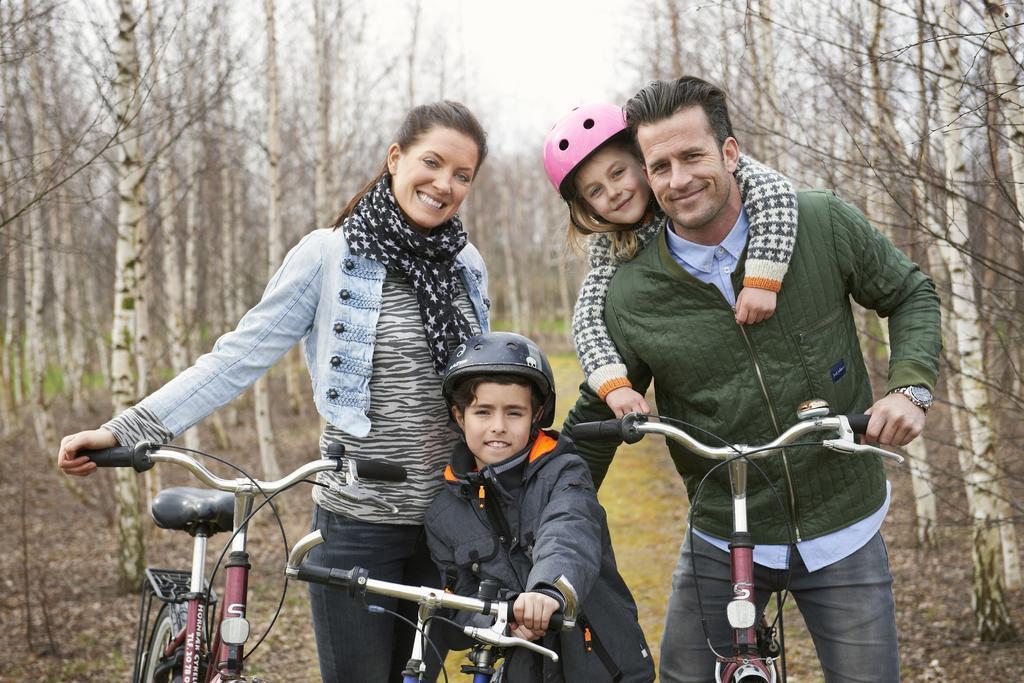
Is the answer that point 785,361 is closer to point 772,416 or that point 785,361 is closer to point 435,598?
point 772,416

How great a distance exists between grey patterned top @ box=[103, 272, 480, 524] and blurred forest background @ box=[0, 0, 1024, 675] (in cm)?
88

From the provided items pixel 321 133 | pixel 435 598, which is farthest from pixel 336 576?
pixel 321 133

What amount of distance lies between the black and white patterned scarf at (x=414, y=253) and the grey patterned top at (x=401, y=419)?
46 mm

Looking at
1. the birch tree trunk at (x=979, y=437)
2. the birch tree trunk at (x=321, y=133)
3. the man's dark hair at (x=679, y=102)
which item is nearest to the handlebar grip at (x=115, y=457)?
the man's dark hair at (x=679, y=102)

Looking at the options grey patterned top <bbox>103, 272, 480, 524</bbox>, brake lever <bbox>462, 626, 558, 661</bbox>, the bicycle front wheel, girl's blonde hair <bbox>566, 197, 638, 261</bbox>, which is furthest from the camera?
the bicycle front wheel

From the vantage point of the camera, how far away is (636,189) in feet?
10.6

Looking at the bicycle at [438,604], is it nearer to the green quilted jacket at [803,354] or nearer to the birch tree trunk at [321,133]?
the green quilted jacket at [803,354]

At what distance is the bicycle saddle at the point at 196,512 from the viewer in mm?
3738

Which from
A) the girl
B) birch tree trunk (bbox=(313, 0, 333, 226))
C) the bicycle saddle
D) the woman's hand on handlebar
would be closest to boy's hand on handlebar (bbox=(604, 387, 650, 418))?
the girl

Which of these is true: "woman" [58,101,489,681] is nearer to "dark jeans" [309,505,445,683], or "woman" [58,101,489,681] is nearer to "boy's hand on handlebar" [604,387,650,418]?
"dark jeans" [309,505,445,683]

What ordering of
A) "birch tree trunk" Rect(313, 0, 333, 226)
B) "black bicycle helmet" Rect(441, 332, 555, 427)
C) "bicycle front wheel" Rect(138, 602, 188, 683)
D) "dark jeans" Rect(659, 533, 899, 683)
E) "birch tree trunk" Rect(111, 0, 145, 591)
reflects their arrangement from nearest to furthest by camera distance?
"dark jeans" Rect(659, 533, 899, 683), "black bicycle helmet" Rect(441, 332, 555, 427), "bicycle front wheel" Rect(138, 602, 188, 683), "birch tree trunk" Rect(111, 0, 145, 591), "birch tree trunk" Rect(313, 0, 333, 226)

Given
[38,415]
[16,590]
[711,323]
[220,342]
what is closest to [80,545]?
[16,590]

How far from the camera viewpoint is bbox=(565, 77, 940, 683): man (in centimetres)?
287

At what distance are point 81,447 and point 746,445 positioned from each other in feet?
6.49
